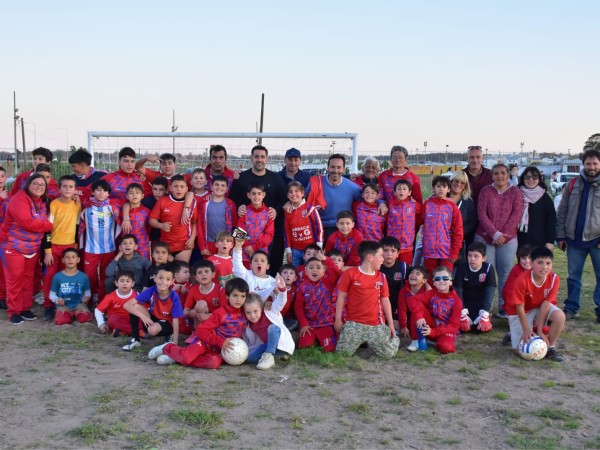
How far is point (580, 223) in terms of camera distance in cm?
686

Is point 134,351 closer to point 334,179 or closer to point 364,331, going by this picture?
point 364,331

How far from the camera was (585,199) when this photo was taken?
682 cm

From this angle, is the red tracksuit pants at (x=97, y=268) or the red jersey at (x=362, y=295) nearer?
the red jersey at (x=362, y=295)

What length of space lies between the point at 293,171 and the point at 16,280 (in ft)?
12.0

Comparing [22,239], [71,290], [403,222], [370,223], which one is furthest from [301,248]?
[22,239]

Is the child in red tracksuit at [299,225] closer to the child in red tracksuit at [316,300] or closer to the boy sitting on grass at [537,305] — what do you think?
the child in red tracksuit at [316,300]

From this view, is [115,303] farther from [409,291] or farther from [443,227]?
[443,227]

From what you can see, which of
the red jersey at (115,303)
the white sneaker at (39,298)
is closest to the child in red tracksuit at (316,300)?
the red jersey at (115,303)

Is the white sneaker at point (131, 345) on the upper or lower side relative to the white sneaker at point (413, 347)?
lower

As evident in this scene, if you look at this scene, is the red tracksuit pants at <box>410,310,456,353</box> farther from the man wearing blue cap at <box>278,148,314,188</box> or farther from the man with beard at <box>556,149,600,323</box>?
the man wearing blue cap at <box>278,148,314,188</box>

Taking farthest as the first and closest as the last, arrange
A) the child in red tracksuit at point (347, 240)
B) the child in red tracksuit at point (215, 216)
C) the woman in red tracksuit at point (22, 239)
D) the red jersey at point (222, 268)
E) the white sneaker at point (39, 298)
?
1. the white sneaker at point (39, 298)
2. the child in red tracksuit at point (215, 216)
3. the woman in red tracksuit at point (22, 239)
4. the child in red tracksuit at point (347, 240)
5. the red jersey at point (222, 268)

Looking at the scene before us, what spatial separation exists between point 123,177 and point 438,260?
4171 mm

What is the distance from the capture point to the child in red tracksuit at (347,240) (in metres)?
6.37

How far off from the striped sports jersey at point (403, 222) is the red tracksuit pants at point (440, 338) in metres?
1.01
